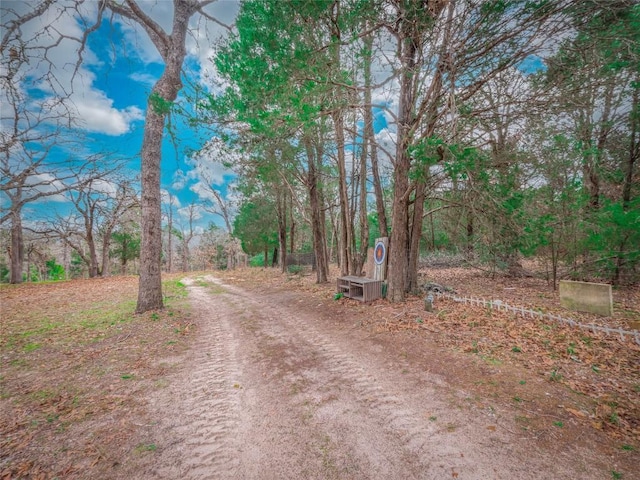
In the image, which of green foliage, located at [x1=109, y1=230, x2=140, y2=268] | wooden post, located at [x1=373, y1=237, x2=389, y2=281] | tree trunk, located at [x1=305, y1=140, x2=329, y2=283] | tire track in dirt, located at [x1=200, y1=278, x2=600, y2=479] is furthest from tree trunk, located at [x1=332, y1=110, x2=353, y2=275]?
green foliage, located at [x1=109, y1=230, x2=140, y2=268]

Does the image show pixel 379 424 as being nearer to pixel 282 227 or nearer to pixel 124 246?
pixel 282 227

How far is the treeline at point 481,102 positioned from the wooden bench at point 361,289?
19.1 inches

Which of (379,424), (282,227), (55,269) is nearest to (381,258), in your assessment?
(379,424)

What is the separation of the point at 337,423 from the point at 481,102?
7992 mm

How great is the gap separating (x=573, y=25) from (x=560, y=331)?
218 inches

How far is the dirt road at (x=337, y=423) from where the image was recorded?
2.03 metres

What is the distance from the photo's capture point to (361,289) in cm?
788

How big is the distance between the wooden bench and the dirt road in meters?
2.69

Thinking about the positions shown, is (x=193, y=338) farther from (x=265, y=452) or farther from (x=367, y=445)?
(x=367, y=445)

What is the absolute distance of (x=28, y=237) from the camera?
56.0ft

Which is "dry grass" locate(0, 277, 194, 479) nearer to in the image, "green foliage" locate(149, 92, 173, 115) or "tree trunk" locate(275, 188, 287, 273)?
"green foliage" locate(149, 92, 173, 115)

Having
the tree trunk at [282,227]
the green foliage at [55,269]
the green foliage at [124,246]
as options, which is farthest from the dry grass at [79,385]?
the green foliage at [55,269]

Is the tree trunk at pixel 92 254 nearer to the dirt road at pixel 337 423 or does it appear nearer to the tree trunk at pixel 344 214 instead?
the tree trunk at pixel 344 214

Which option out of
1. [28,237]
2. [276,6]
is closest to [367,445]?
[276,6]
